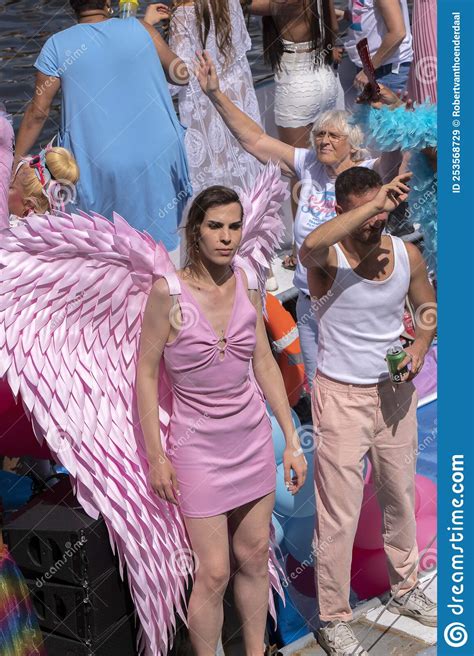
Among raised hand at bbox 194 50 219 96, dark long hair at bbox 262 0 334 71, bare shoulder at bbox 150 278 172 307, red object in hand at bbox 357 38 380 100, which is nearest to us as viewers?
bare shoulder at bbox 150 278 172 307

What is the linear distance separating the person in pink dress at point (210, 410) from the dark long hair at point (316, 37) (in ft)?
7.33

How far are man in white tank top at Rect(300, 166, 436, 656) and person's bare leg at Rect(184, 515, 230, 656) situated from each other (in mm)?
458

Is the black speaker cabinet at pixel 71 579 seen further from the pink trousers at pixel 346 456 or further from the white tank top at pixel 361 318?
the white tank top at pixel 361 318

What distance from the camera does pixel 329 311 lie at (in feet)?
12.1

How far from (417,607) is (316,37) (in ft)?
8.76

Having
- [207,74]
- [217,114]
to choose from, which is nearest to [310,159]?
[207,74]

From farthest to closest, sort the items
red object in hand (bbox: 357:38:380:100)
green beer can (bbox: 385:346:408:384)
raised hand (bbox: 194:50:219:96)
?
red object in hand (bbox: 357:38:380:100) → raised hand (bbox: 194:50:219:96) → green beer can (bbox: 385:346:408:384)

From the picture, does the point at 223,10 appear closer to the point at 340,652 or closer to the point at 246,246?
the point at 246,246

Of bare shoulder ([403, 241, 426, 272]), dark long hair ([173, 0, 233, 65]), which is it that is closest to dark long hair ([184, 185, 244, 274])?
bare shoulder ([403, 241, 426, 272])

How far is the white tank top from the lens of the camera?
365 cm

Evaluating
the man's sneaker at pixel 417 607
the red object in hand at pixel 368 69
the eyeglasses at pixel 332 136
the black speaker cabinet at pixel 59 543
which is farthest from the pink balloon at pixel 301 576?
the red object in hand at pixel 368 69

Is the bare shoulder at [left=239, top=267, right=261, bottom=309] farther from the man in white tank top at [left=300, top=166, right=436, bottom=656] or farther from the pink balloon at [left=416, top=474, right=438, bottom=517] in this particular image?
the pink balloon at [left=416, top=474, right=438, bottom=517]

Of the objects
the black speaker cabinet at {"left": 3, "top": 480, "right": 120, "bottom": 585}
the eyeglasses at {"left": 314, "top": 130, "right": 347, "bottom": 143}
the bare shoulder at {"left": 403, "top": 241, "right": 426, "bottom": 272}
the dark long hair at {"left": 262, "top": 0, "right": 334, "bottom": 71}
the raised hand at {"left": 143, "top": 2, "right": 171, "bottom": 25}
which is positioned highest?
the raised hand at {"left": 143, "top": 2, "right": 171, "bottom": 25}

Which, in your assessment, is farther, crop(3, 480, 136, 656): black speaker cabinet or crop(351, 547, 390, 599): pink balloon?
crop(351, 547, 390, 599): pink balloon
